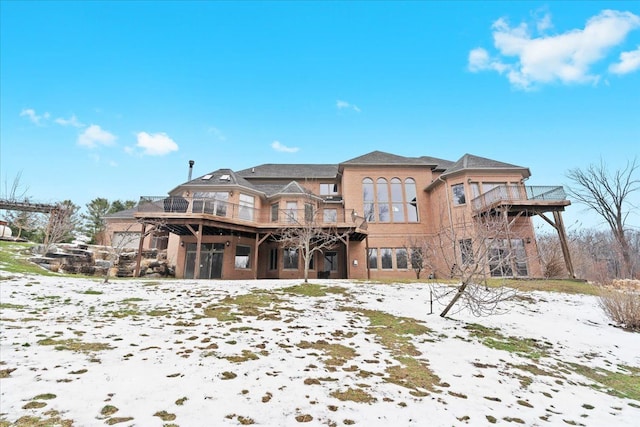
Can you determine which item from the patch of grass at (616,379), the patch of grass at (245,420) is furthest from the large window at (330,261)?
the patch of grass at (245,420)

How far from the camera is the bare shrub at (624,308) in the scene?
7.54 m

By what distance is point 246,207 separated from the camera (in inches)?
663

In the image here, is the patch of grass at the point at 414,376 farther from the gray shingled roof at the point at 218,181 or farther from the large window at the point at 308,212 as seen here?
the gray shingled roof at the point at 218,181

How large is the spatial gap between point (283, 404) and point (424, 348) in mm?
3392

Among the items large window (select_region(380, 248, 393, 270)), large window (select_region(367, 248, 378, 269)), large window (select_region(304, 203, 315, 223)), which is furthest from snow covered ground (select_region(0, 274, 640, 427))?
large window (select_region(367, 248, 378, 269))

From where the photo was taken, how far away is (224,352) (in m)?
4.54

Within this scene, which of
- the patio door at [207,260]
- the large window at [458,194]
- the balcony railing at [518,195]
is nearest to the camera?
the balcony railing at [518,195]

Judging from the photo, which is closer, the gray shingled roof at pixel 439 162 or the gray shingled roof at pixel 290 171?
the gray shingled roof at pixel 439 162

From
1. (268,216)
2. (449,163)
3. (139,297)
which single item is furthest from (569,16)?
(139,297)

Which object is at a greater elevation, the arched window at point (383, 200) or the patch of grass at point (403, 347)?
the arched window at point (383, 200)

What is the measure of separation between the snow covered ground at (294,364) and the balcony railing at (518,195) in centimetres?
905

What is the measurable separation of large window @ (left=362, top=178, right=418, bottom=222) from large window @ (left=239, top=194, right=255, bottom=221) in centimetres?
804

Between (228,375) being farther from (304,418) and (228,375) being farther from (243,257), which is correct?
(243,257)

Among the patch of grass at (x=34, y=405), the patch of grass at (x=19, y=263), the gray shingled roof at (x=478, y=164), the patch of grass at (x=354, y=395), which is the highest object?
the gray shingled roof at (x=478, y=164)
